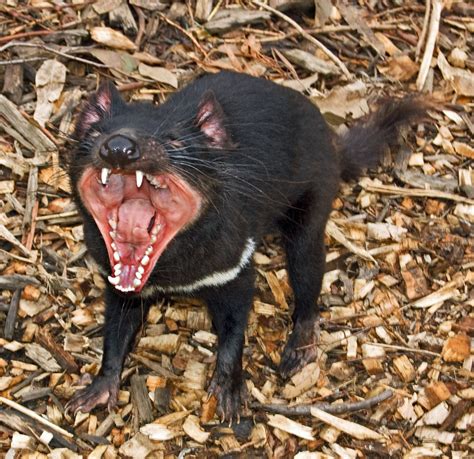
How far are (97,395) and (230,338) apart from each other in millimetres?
525

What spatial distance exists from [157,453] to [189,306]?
689 mm

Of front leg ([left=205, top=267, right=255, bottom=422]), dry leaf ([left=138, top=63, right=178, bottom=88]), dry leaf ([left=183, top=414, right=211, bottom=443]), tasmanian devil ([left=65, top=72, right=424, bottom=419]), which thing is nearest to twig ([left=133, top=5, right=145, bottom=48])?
dry leaf ([left=138, top=63, right=178, bottom=88])

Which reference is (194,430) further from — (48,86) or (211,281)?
(48,86)

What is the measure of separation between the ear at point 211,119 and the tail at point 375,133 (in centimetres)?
102

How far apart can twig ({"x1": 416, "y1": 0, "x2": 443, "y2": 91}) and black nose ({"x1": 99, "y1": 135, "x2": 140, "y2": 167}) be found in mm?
2188

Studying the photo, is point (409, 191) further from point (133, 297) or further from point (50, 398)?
point (50, 398)

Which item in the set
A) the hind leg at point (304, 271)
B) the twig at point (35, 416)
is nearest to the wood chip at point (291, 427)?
the hind leg at point (304, 271)

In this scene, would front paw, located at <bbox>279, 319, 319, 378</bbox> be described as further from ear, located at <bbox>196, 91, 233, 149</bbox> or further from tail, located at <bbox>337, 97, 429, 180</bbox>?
ear, located at <bbox>196, 91, 233, 149</bbox>

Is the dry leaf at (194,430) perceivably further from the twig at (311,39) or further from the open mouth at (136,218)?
the twig at (311,39)

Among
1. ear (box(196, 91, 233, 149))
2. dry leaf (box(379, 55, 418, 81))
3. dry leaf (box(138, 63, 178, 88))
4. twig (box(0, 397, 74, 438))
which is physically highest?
ear (box(196, 91, 233, 149))

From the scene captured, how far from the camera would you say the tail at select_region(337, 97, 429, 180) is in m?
3.77

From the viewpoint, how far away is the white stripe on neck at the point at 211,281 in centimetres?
306

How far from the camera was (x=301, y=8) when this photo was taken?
4.43 m

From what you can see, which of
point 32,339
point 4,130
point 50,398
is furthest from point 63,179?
point 50,398
